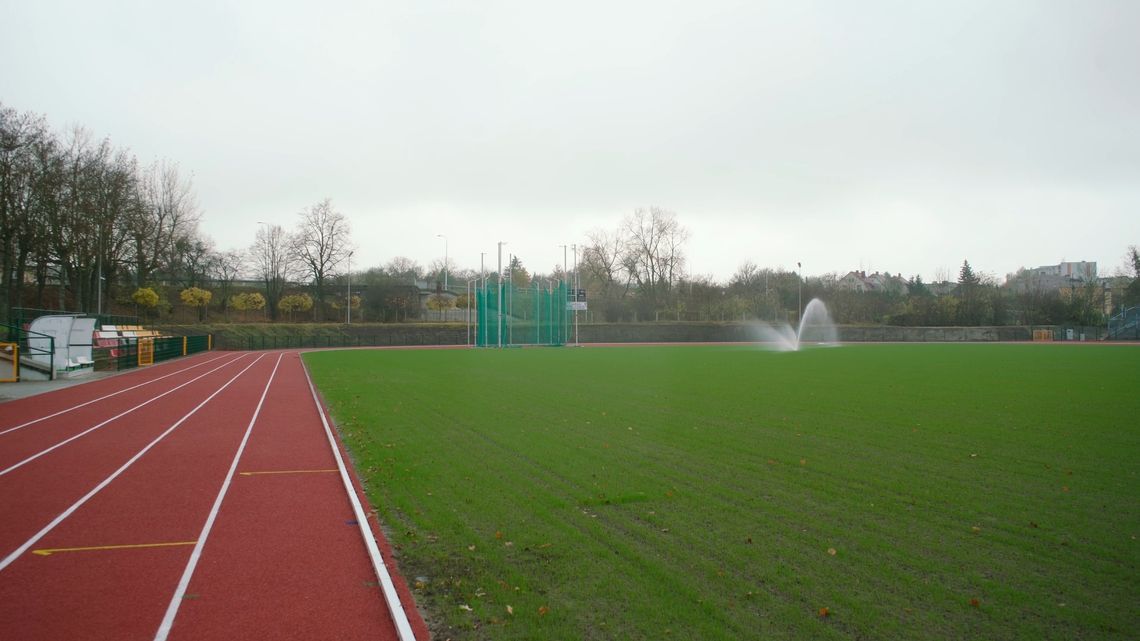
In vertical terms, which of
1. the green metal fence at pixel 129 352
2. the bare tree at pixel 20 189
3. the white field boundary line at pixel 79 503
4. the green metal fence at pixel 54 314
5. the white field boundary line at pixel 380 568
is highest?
the bare tree at pixel 20 189

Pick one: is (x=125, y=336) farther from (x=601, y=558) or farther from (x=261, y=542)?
(x=601, y=558)

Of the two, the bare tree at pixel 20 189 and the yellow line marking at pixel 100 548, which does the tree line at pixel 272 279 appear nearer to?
the bare tree at pixel 20 189

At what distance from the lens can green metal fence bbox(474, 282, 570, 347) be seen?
5531 centimetres

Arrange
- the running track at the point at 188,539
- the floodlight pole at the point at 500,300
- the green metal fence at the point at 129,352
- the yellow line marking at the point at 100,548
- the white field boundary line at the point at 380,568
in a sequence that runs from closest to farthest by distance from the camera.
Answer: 1. the white field boundary line at the point at 380,568
2. the running track at the point at 188,539
3. the yellow line marking at the point at 100,548
4. the green metal fence at the point at 129,352
5. the floodlight pole at the point at 500,300

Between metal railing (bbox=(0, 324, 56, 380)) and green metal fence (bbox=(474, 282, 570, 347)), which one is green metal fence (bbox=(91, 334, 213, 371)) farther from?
green metal fence (bbox=(474, 282, 570, 347))

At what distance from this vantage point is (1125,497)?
8148mm

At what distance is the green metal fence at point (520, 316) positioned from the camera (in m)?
55.3

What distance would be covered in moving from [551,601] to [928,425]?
10.6m

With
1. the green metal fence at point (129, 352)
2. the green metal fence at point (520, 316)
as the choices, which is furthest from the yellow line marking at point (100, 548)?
the green metal fence at point (520, 316)

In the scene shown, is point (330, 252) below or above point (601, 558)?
above

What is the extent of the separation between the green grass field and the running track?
0.58 metres

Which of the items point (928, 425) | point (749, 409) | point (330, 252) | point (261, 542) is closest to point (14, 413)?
point (261, 542)

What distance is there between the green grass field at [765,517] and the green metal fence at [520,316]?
38.6 m

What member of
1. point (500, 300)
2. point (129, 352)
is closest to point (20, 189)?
point (129, 352)
